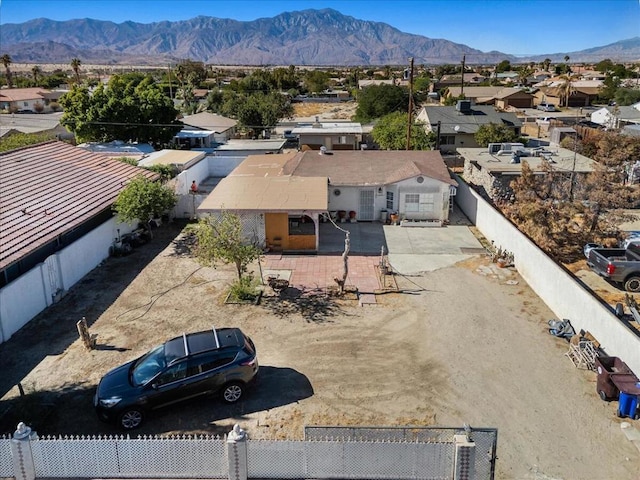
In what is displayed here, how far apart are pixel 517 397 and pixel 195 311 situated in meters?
10.5

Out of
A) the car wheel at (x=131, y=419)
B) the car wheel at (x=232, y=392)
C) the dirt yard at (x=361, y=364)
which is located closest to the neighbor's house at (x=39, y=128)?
the dirt yard at (x=361, y=364)

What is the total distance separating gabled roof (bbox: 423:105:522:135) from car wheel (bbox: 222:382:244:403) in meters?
38.5

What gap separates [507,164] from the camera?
3519cm

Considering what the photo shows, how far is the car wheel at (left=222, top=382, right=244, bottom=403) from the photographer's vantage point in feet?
41.0

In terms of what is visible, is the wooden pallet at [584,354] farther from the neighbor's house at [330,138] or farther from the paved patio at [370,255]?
the neighbor's house at [330,138]

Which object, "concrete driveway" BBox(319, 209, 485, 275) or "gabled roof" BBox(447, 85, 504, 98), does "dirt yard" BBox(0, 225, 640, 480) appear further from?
"gabled roof" BBox(447, 85, 504, 98)

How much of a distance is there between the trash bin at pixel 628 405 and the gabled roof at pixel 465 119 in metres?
36.8

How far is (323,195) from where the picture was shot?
24.2m

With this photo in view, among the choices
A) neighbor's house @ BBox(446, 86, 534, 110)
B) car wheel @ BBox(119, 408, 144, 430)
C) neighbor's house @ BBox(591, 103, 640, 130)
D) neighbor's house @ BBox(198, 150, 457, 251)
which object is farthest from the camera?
neighbor's house @ BBox(446, 86, 534, 110)

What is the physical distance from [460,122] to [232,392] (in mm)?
41820

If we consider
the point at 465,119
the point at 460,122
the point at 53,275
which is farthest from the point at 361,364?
the point at 465,119

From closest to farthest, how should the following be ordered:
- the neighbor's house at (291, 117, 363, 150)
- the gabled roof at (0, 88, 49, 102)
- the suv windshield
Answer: the suv windshield, the neighbor's house at (291, 117, 363, 150), the gabled roof at (0, 88, 49, 102)

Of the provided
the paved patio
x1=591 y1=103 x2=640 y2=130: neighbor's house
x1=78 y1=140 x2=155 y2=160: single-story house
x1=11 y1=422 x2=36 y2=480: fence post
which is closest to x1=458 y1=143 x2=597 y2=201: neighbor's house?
the paved patio

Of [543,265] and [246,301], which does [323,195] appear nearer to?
[246,301]
